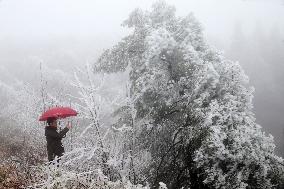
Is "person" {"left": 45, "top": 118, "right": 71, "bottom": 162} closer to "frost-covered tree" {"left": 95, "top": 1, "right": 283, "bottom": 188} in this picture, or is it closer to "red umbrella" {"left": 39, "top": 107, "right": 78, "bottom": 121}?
"red umbrella" {"left": 39, "top": 107, "right": 78, "bottom": 121}

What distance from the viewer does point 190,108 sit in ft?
31.2

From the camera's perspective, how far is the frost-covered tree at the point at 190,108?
871cm

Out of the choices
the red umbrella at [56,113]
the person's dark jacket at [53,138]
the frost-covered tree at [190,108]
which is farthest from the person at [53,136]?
the frost-covered tree at [190,108]

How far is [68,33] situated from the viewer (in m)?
48.7

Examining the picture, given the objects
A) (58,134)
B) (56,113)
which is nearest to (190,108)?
(58,134)

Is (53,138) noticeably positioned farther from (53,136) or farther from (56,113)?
(56,113)

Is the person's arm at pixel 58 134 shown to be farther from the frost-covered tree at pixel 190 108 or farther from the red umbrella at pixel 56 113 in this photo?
the frost-covered tree at pixel 190 108

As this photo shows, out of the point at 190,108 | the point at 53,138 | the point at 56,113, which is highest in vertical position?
the point at 190,108

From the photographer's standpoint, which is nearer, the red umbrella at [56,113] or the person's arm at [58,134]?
the red umbrella at [56,113]

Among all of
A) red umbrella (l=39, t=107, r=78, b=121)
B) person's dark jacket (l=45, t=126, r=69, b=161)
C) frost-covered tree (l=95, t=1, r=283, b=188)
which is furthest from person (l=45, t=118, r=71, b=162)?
frost-covered tree (l=95, t=1, r=283, b=188)

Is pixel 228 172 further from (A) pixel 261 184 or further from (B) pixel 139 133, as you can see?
(B) pixel 139 133

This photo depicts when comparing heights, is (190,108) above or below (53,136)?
above

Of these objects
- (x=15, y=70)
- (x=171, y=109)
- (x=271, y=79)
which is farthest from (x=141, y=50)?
(x=271, y=79)

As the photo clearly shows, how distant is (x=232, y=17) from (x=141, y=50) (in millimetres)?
82848
